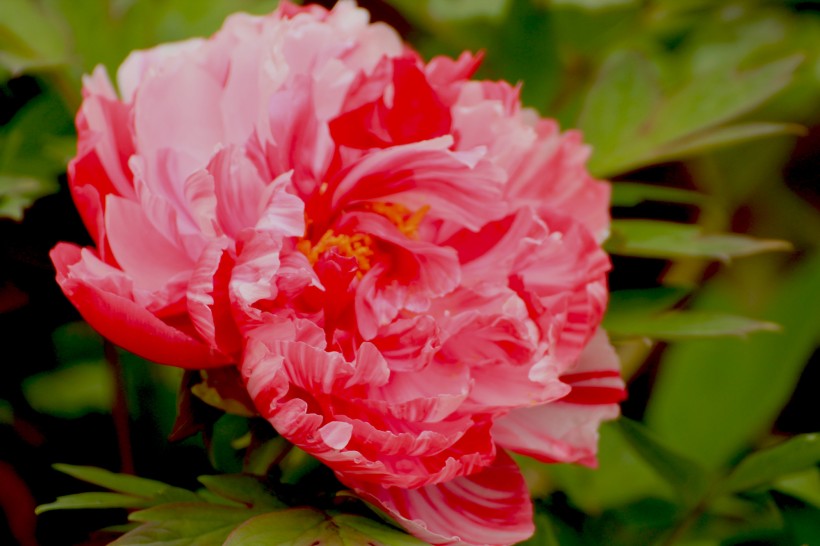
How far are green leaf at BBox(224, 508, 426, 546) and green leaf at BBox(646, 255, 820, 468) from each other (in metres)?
0.43

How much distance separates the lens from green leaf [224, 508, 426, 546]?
1.01 ft

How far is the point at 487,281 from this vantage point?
36 centimetres

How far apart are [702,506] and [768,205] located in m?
0.53

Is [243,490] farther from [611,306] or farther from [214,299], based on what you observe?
[611,306]

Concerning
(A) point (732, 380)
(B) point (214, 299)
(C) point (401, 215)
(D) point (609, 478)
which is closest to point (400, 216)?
(C) point (401, 215)

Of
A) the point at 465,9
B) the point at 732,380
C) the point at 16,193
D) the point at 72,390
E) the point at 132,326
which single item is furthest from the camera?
the point at 732,380

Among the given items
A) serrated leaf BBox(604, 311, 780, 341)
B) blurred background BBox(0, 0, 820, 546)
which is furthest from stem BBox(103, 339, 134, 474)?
serrated leaf BBox(604, 311, 780, 341)

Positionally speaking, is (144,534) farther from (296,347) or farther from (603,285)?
(603,285)

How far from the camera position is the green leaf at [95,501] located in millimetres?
313

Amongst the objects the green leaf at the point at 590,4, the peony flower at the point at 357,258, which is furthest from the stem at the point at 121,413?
the green leaf at the point at 590,4

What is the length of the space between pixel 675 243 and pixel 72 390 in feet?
1.10

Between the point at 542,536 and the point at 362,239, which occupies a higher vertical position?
the point at 362,239

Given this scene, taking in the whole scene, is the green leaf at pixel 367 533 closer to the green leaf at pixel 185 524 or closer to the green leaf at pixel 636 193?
the green leaf at pixel 185 524

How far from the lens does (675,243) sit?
0.47 meters
